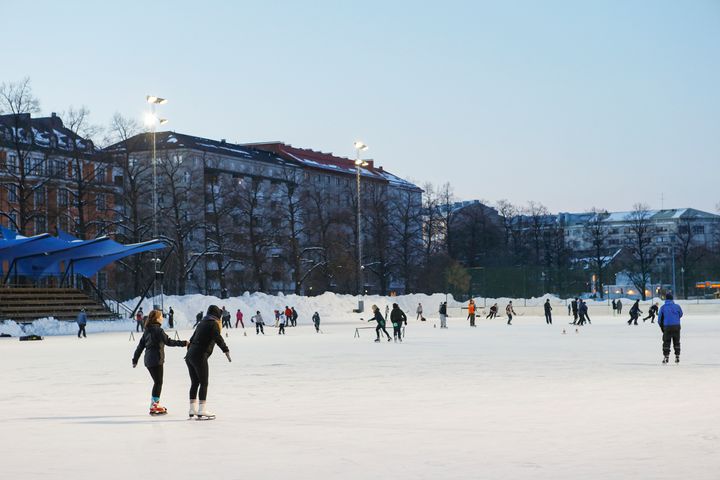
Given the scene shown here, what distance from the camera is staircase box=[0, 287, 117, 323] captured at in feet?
167

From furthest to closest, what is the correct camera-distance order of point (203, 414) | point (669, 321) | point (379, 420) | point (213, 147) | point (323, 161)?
point (323, 161)
point (213, 147)
point (669, 321)
point (203, 414)
point (379, 420)

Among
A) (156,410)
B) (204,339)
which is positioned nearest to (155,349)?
(156,410)

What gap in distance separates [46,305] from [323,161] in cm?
8907

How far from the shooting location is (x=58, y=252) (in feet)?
184

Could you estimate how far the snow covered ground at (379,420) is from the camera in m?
9.62

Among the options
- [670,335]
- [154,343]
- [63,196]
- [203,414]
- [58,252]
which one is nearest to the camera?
[203,414]

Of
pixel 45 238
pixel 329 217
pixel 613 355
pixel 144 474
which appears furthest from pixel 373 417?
pixel 329 217

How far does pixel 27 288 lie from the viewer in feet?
178

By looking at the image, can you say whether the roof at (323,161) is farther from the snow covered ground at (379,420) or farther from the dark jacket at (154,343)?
the dark jacket at (154,343)

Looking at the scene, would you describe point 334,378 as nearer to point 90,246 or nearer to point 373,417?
point 373,417

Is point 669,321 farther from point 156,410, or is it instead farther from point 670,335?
point 156,410

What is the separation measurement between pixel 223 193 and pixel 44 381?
193ft

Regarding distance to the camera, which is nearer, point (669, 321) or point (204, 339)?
point (204, 339)

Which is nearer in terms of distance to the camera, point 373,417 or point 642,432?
point 642,432
